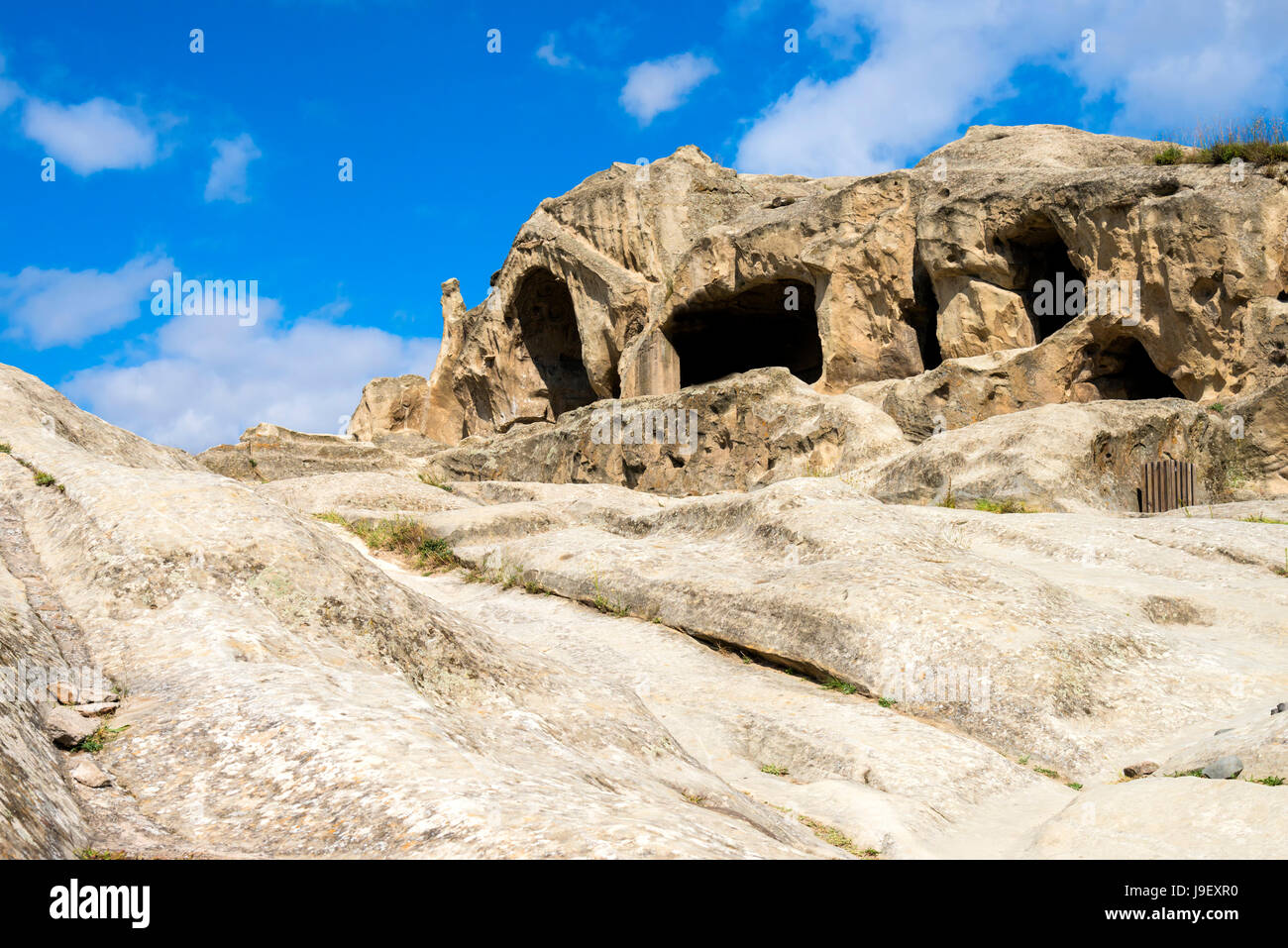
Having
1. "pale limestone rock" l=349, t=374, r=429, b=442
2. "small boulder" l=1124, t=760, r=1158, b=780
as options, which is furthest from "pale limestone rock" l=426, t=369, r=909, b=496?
"pale limestone rock" l=349, t=374, r=429, b=442

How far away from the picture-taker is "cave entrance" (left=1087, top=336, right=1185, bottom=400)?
867 inches

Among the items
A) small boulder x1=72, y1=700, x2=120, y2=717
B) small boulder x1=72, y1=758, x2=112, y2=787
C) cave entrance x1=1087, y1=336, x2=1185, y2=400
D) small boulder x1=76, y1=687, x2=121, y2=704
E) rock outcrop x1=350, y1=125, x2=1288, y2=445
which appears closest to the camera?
small boulder x1=72, y1=758, x2=112, y2=787

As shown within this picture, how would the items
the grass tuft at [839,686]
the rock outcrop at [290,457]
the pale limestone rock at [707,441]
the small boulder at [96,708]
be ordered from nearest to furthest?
the small boulder at [96,708] → the grass tuft at [839,686] → the pale limestone rock at [707,441] → the rock outcrop at [290,457]

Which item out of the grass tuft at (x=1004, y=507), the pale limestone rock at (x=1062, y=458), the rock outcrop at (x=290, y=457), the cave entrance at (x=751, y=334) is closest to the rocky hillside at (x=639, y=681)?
the grass tuft at (x=1004, y=507)

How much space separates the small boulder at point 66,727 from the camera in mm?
4262

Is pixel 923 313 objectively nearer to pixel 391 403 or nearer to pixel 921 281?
pixel 921 281

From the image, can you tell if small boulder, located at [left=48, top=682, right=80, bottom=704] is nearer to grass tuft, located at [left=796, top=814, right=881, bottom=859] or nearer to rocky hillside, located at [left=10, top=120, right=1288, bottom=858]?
rocky hillside, located at [left=10, top=120, right=1288, bottom=858]

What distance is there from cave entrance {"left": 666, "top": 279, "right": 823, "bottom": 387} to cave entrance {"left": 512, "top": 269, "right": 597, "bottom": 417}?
5.93 metres

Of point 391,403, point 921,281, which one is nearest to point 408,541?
point 921,281

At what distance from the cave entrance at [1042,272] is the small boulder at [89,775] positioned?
22776 mm

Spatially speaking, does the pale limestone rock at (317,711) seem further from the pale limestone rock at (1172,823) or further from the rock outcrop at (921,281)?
the rock outcrop at (921,281)

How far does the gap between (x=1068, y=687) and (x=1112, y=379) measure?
16.8 metres

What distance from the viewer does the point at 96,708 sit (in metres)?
4.64
